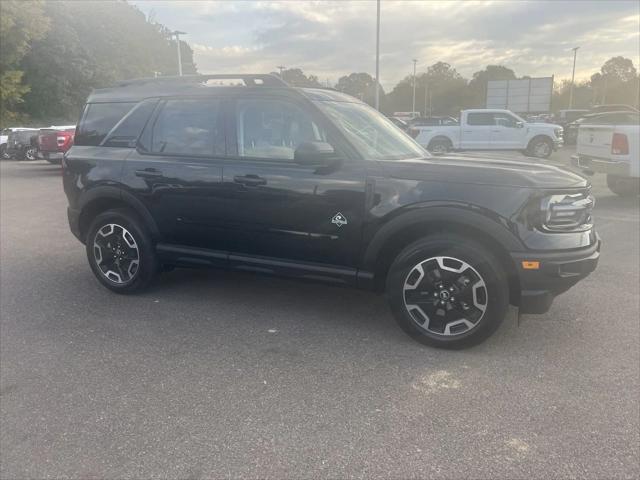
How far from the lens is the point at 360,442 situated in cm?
275

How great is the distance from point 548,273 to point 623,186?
848cm

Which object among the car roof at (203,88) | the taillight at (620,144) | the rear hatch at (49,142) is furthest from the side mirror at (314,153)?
the rear hatch at (49,142)

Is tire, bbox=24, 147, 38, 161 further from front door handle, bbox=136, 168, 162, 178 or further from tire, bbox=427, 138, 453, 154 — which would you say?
front door handle, bbox=136, 168, 162, 178

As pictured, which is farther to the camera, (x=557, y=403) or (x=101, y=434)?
(x=557, y=403)

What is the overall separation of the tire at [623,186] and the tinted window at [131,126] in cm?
921

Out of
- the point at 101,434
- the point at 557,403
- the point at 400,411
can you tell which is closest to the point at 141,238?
the point at 101,434

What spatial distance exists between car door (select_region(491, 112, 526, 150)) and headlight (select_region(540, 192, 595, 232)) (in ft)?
56.0

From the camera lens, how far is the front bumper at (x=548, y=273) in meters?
3.45

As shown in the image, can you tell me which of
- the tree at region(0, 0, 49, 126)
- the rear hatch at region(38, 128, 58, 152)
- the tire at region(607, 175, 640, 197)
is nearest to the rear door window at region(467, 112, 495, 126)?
the tire at region(607, 175, 640, 197)

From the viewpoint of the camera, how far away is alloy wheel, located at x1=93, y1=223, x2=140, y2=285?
4.92 m

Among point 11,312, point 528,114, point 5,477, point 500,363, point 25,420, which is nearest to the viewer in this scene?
point 5,477

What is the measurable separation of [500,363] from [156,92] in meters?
3.65

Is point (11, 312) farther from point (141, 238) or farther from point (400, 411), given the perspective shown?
point (400, 411)

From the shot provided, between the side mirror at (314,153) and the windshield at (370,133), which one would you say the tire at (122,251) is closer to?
the side mirror at (314,153)
